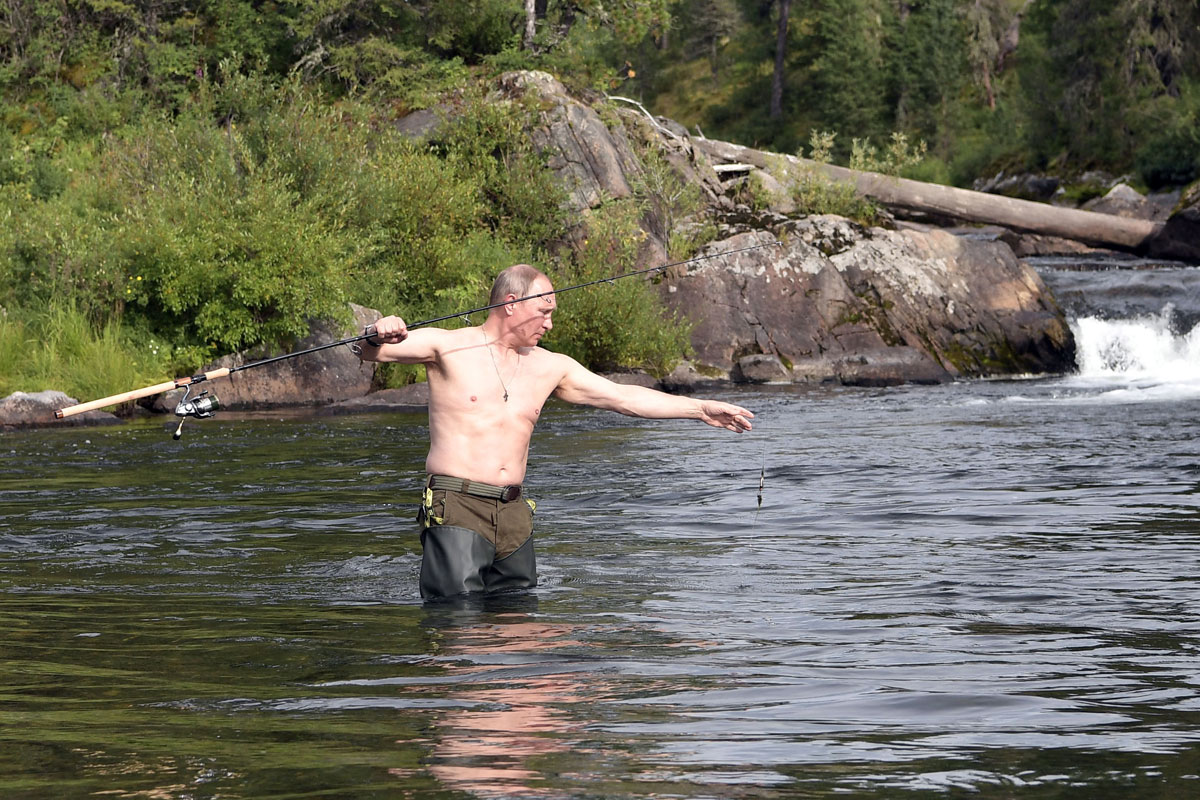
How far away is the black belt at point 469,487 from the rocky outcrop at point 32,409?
12.5 m

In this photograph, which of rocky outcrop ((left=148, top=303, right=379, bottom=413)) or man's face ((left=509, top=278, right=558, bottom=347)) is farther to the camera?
rocky outcrop ((left=148, top=303, right=379, bottom=413))

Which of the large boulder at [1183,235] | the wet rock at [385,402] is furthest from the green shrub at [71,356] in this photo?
the large boulder at [1183,235]

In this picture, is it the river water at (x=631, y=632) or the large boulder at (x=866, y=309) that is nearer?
the river water at (x=631, y=632)

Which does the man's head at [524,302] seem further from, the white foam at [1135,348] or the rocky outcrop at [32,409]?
the white foam at [1135,348]

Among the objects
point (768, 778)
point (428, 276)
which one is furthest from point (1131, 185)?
point (768, 778)

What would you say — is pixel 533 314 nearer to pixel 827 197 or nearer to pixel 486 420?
pixel 486 420

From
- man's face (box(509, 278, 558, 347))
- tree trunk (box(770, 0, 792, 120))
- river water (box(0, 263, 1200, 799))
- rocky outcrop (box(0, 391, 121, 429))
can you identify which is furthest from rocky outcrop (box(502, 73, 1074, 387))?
tree trunk (box(770, 0, 792, 120))

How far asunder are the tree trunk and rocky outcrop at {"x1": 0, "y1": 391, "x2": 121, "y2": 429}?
5719 centimetres

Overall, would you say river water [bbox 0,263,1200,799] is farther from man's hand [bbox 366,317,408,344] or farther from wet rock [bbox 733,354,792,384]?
wet rock [bbox 733,354,792,384]

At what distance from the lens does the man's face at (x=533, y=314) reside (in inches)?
310

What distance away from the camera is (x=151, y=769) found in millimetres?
4934

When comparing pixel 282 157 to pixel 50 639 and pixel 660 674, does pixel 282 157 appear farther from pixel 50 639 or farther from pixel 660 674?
pixel 660 674

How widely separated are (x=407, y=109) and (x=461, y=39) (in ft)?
9.28

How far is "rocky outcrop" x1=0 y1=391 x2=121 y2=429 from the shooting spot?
A: 755 inches
